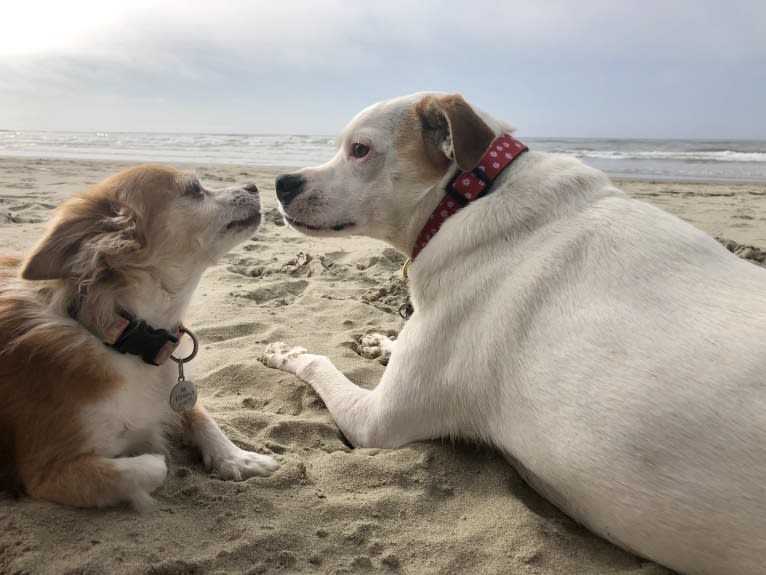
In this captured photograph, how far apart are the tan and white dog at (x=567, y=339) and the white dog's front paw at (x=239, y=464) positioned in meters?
0.49

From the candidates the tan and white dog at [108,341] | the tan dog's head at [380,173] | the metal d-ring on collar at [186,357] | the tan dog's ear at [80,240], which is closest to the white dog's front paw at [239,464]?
the tan and white dog at [108,341]

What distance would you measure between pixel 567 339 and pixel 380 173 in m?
1.29

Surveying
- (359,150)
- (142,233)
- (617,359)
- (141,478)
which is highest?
(359,150)

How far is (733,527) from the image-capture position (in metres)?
1.84

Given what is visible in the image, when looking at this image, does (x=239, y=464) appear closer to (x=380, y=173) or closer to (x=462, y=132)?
(x=380, y=173)

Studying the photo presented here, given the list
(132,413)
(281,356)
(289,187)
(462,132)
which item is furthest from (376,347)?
(132,413)

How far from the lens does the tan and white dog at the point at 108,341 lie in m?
2.12

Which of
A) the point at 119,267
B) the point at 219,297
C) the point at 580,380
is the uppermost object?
the point at 119,267

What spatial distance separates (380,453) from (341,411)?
36 centimetres

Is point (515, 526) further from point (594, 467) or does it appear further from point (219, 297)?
point (219, 297)

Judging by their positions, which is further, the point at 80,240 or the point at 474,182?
the point at 474,182

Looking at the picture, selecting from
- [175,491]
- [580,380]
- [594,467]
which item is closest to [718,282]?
[580,380]

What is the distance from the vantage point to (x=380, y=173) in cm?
305

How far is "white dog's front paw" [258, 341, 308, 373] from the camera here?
11.6ft
